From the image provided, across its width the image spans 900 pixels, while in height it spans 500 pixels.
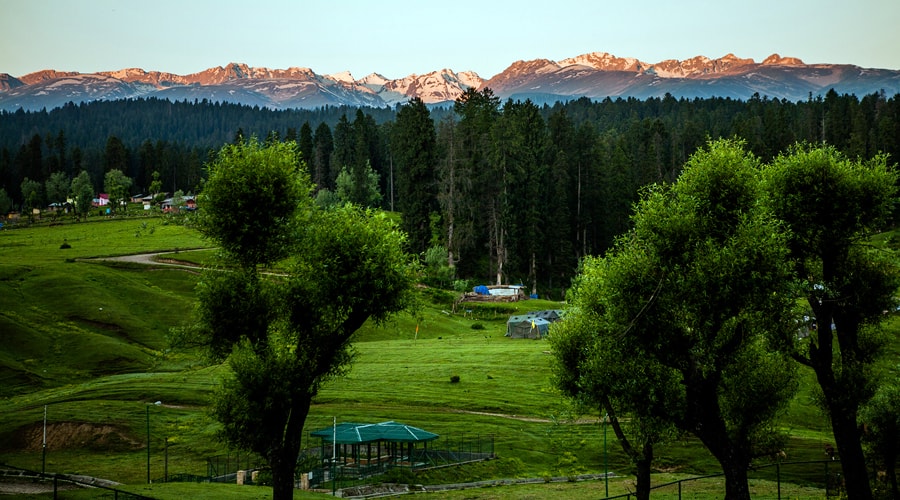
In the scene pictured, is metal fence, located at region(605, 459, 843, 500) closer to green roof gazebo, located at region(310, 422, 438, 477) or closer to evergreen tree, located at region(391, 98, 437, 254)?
green roof gazebo, located at region(310, 422, 438, 477)

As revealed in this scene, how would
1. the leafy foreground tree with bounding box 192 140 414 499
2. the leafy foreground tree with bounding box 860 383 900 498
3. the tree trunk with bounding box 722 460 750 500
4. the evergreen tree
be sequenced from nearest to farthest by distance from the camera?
the tree trunk with bounding box 722 460 750 500 < the leafy foreground tree with bounding box 192 140 414 499 < the leafy foreground tree with bounding box 860 383 900 498 < the evergreen tree

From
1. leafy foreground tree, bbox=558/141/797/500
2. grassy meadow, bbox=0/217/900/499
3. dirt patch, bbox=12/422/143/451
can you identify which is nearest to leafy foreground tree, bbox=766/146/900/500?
leafy foreground tree, bbox=558/141/797/500

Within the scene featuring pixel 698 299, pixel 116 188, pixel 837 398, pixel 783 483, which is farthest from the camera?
pixel 116 188

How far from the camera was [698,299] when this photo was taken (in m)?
32.2

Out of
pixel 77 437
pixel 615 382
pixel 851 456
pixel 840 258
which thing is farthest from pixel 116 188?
pixel 851 456

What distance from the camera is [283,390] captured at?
3234cm

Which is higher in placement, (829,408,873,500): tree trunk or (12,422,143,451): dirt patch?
(829,408,873,500): tree trunk

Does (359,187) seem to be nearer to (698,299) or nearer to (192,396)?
(192,396)

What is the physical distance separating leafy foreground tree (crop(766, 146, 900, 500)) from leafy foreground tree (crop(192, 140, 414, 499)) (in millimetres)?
19957

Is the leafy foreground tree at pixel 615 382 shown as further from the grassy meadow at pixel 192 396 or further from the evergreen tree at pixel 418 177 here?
the evergreen tree at pixel 418 177

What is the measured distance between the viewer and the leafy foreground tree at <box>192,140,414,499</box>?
32.7 m

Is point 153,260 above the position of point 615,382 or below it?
below

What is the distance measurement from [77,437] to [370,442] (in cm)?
2050

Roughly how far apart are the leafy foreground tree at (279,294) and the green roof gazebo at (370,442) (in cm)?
1109
